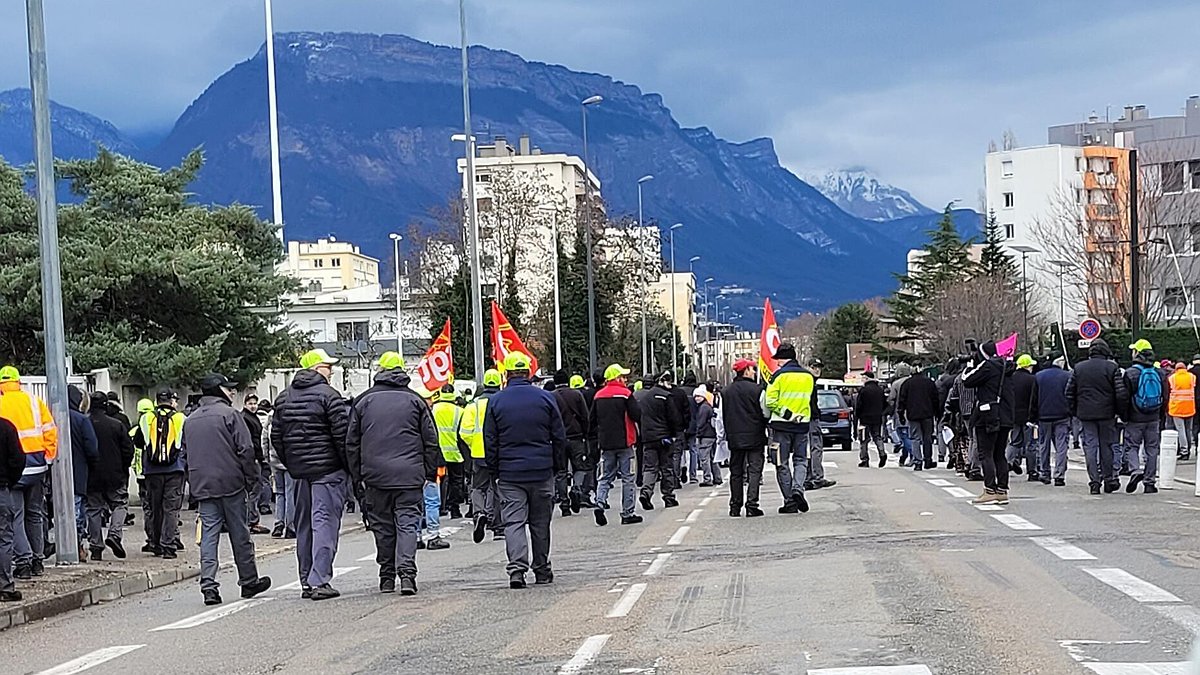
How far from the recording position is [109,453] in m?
17.2

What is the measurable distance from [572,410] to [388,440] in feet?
27.4

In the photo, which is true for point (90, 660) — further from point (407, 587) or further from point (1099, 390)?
point (1099, 390)

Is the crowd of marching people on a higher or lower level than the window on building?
lower

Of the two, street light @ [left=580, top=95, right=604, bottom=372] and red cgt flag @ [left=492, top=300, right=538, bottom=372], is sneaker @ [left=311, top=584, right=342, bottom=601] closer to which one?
red cgt flag @ [left=492, top=300, right=538, bottom=372]

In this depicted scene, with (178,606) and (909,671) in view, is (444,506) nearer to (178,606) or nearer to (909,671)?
(178,606)

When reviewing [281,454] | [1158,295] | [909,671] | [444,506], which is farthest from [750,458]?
[1158,295]

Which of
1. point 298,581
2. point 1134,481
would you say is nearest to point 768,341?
point 1134,481

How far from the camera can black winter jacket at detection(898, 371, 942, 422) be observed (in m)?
28.2

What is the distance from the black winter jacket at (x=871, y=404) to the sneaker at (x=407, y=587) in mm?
20311

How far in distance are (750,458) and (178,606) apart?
25.0 feet

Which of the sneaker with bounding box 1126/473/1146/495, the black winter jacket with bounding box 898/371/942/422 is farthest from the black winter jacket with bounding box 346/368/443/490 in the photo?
the black winter jacket with bounding box 898/371/942/422

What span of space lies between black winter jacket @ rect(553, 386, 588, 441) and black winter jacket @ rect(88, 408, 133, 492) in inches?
230

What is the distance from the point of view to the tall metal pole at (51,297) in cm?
1584

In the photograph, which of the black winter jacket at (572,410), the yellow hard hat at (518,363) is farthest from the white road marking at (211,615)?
the black winter jacket at (572,410)
